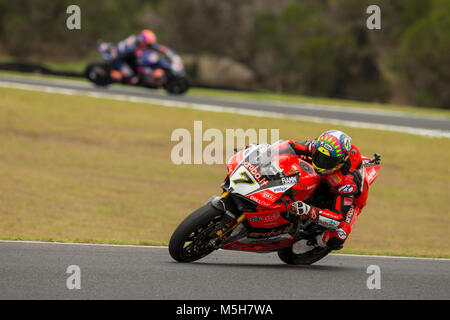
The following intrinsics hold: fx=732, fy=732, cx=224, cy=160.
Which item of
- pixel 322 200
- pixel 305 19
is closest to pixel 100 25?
pixel 305 19

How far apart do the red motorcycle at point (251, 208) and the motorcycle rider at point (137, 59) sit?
16195mm

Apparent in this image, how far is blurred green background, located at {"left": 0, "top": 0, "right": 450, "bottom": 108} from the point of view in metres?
39.0

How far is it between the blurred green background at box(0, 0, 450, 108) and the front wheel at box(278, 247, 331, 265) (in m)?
29.7

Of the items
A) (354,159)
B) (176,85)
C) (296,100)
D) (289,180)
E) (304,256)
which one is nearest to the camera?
(289,180)

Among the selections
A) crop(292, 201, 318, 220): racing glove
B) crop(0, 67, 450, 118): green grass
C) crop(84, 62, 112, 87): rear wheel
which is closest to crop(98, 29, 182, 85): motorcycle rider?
crop(84, 62, 112, 87): rear wheel

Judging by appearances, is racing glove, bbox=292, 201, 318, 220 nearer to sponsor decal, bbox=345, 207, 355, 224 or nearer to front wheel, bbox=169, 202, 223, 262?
sponsor decal, bbox=345, 207, 355, 224

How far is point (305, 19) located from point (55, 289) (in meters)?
38.0

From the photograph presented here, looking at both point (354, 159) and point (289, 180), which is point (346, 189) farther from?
point (289, 180)

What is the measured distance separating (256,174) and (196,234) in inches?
31.6

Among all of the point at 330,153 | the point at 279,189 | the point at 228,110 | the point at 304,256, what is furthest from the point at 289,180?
the point at 228,110

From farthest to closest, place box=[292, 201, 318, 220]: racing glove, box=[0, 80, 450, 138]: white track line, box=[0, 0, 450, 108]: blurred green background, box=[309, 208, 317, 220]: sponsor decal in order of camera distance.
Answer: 1. box=[0, 0, 450, 108]: blurred green background
2. box=[0, 80, 450, 138]: white track line
3. box=[309, 208, 317, 220]: sponsor decal
4. box=[292, 201, 318, 220]: racing glove

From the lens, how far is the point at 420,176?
17.4 metres

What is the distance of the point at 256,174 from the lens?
6.78 metres

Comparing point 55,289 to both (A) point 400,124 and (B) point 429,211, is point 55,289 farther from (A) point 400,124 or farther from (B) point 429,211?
(A) point 400,124
